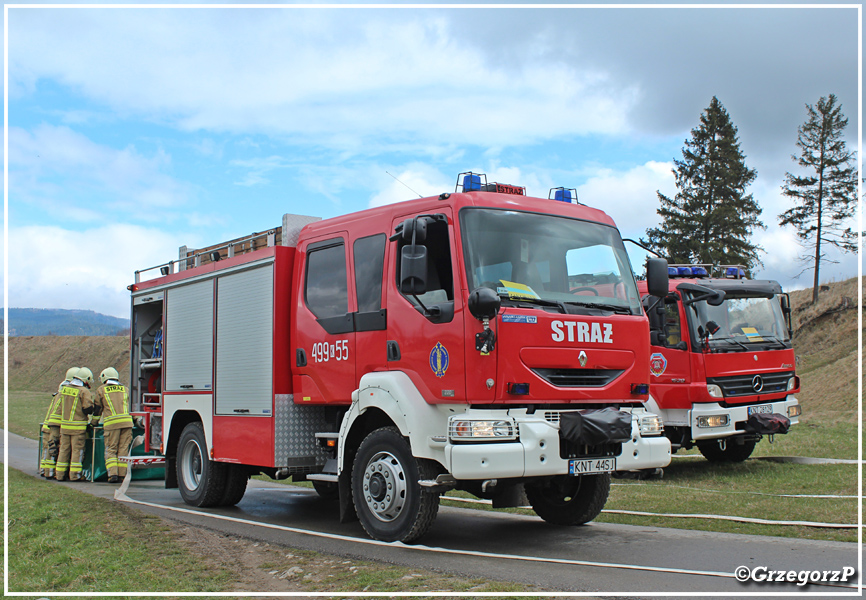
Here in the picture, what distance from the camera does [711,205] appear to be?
41.5 m

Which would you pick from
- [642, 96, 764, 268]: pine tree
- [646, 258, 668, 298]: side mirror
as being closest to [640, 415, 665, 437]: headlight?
[646, 258, 668, 298]: side mirror

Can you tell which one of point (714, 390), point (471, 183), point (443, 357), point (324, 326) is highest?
point (471, 183)

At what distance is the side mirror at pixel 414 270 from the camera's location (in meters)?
6.53

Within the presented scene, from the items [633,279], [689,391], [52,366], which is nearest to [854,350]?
[689,391]

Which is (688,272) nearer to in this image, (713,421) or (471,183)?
(713,421)

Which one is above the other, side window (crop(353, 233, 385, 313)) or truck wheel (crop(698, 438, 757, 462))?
side window (crop(353, 233, 385, 313))

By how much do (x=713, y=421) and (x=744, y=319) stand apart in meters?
1.82

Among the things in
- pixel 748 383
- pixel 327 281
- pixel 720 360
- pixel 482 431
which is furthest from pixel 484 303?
pixel 748 383

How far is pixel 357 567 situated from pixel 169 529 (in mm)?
2899

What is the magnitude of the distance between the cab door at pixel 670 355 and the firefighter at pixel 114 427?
338 inches

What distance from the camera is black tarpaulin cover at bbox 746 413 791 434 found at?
11672 millimetres

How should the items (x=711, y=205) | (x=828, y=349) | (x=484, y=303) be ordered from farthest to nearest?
(x=711, y=205)
(x=828, y=349)
(x=484, y=303)

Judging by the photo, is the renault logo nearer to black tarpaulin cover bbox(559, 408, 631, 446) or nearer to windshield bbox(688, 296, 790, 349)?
windshield bbox(688, 296, 790, 349)

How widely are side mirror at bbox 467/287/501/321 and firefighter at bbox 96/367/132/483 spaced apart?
894 cm
